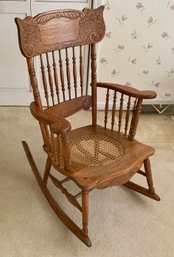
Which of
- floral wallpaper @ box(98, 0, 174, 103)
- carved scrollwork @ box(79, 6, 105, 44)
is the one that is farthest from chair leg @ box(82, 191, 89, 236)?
floral wallpaper @ box(98, 0, 174, 103)

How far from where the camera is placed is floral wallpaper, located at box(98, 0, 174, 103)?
2.26 meters

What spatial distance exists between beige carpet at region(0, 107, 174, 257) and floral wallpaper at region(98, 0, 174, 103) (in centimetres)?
83

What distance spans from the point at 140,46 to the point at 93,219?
1571 millimetres

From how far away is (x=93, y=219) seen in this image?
167 centimetres

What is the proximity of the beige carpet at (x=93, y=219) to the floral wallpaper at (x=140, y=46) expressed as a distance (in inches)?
32.6

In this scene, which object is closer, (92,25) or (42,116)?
(42,116)

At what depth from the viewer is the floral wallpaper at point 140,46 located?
2258 millimetres

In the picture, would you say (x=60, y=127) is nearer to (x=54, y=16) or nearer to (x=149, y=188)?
(x=54, y=16)

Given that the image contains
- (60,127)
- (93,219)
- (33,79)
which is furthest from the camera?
(93,219)

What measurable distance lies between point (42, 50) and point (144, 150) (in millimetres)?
779

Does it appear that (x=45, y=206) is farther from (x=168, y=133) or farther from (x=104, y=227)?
(x=168, y=133)

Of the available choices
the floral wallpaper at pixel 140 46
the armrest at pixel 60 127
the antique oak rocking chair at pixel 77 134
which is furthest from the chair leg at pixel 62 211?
the floral wallpaper at pixel 140 46

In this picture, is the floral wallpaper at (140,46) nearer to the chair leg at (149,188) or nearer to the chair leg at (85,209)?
the chair leg at (149,188)

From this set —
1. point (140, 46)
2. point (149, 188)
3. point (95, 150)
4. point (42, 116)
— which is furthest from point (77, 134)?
point (140, 46)
